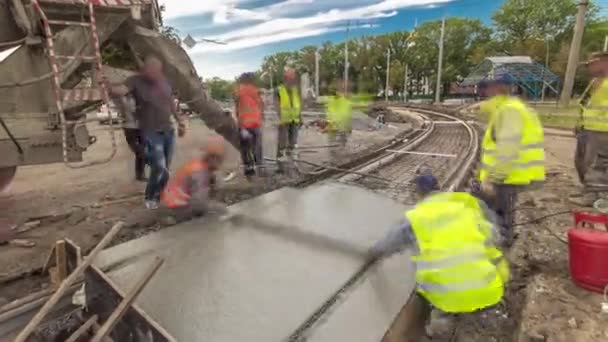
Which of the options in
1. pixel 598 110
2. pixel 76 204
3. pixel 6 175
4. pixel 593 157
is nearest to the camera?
pixel 6 175

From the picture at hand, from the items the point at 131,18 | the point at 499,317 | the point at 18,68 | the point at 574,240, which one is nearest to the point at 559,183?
the point at 574,240

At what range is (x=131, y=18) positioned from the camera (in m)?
4.75

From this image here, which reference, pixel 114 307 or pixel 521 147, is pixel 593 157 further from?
pixel 114 307

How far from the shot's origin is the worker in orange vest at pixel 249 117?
19.2 feet

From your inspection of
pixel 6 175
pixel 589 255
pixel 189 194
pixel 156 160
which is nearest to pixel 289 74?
pixel 156 160

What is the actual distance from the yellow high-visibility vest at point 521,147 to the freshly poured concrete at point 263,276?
3.86 feet

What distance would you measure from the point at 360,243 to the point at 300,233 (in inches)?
22.9

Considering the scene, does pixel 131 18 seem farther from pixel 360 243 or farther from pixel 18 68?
pixel 360 243

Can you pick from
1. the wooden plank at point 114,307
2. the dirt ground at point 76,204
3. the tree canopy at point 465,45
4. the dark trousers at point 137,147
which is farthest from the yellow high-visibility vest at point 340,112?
the tree canopy at point 465,45

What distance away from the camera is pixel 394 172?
21.7ft

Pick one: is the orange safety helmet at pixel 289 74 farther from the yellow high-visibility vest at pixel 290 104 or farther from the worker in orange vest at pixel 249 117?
the worker in orange vest at pixel 249 117

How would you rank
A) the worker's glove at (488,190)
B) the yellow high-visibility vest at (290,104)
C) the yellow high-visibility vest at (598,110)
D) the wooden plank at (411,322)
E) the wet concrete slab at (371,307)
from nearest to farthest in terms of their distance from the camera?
the wet concrete slab at (371,307) → the wooden plank at (411,322) → the worker's glove at (488,190) → the yellow high-visibility vest at (598,110) → the yellow high-visibility vest at (290,104)

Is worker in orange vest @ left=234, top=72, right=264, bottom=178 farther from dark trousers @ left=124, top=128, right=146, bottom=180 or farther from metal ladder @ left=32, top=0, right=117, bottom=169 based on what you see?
metal ladder @ left=32, top=0, right=117, bottom=169

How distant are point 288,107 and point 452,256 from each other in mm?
4668
